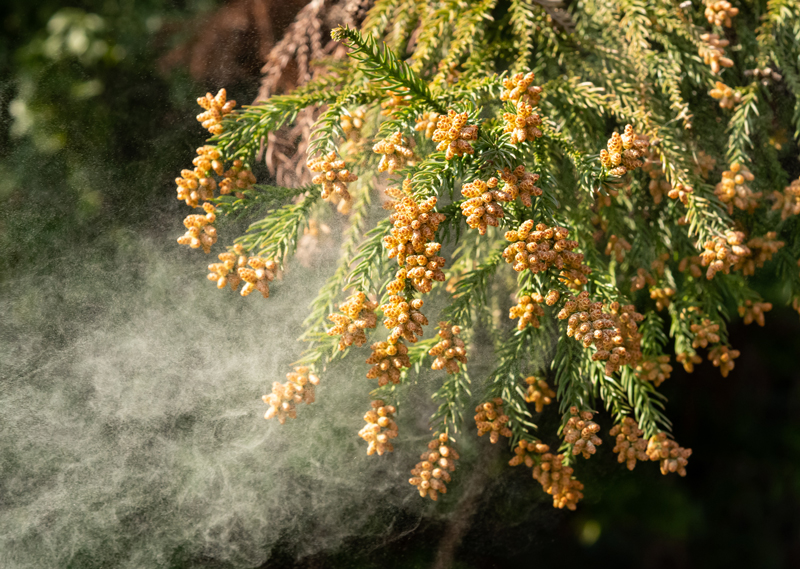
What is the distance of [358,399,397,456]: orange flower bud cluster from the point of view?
2.20ft

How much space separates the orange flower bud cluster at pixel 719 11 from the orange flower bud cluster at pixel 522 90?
436 mm

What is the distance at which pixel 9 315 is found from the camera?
98cm

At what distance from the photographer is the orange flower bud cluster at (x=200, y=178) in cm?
68

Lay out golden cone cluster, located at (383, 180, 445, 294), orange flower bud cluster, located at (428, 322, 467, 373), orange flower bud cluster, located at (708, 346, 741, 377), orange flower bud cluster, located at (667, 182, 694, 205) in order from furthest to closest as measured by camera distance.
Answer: orange flower bud cluster, located at (708, 346, 741, 377), orange flower bud cluster, located at (667, 182, 694, 205), orange flower bud cluster, located at (428, 322, 467, 373), golden cone cluster, located at (383, 180, 445, 294)

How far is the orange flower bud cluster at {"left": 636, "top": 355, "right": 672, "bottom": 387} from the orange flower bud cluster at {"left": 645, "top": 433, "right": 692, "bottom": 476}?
0.40 feet

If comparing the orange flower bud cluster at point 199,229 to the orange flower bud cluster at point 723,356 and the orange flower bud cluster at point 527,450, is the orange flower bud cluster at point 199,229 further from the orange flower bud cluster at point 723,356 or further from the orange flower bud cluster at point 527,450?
the orange flower bud cluster at point 723,356

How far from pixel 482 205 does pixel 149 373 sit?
0.72 metres

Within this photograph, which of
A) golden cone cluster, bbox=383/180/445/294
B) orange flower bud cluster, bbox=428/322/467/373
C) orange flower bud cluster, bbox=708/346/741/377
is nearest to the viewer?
golden cone cluster, bbox=383/180/445/294

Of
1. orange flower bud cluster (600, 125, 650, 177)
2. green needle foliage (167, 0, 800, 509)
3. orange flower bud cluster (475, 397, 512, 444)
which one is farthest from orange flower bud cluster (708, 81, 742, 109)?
orange flower bud cluster (475, 397, 512, 444)

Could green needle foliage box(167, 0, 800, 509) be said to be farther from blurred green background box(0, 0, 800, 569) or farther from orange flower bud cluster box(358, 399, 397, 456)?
blurred green background box(0, 0, 800, 569)

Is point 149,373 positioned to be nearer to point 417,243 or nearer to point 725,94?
point 417,243

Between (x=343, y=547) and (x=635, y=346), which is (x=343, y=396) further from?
(x=635, y=346)

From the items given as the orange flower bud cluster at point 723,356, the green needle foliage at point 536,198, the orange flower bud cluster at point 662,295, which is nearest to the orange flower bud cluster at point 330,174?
the green needle foliage at point 536,198

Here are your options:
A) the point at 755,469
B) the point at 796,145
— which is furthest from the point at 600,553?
the point at 796,145
